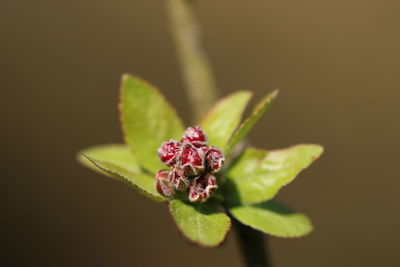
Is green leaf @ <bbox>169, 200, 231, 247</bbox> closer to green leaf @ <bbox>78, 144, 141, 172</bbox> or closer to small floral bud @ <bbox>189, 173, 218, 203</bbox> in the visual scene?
small floral bud @ <bbox>189, 173, 218, 203</bbox>

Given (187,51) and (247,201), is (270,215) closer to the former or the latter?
(247,201)

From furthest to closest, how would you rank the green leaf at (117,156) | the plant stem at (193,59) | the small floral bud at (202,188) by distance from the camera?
the plant stem at (193,59)
the green leaf at (117,156)
the small floral bud at (202,188)

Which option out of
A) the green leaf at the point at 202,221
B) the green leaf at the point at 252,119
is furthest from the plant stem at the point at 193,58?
the green leaf at the point at 202,221

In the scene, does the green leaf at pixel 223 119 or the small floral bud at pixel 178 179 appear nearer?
the small floral bud at pixel 178 179

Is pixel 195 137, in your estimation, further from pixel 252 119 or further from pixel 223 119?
pixel 223 119

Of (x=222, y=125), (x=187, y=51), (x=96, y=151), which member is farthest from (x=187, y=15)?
(x=96, y=151)

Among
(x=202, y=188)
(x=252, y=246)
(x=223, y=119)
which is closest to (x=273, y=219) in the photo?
(x=252, y=246)

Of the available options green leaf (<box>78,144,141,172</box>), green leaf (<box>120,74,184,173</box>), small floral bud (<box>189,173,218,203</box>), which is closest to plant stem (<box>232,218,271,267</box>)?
small floral bud (<box>189,173,218,203</box>)

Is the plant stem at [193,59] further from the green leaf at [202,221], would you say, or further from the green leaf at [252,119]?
the green leaf at [202,221]
